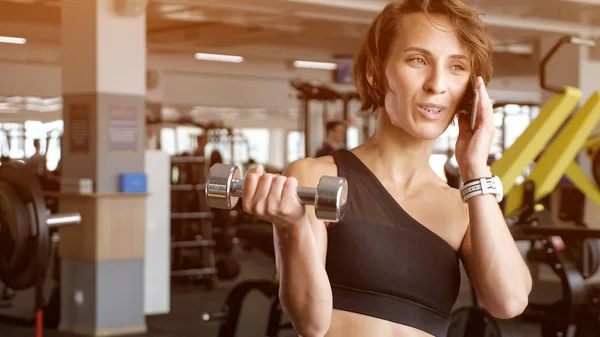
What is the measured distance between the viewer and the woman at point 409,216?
49.1 inches

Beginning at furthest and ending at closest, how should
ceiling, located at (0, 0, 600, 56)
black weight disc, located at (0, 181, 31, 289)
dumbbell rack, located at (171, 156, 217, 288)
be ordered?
dumbbell rack, located at (171, 156, 217, 288) → ceiling, located at (0, 0, 600, 56) → black weight disc, located at (0, 181, 31, 289)

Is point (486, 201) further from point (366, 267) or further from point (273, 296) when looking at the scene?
point (273, 296)

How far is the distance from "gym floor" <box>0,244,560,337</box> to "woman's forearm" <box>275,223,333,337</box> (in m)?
4.73

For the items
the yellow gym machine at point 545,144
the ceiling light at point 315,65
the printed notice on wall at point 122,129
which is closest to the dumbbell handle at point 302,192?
the yellow gym machine at point 545,144

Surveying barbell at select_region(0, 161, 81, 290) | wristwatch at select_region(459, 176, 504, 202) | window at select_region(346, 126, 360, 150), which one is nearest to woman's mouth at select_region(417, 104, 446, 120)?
wristwatch at select_region(459, 176, 504, 202)

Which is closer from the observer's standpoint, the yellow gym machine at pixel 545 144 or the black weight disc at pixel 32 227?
the black weight disc at pixel 32 227

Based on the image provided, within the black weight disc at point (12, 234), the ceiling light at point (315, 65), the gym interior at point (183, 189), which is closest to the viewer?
the black weight disc at point (12, 234)

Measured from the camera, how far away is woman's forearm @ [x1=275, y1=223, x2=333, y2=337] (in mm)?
1130

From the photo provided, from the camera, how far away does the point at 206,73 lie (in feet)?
44.5

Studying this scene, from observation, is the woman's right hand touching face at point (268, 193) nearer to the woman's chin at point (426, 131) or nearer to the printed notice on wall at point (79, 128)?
the woman's chin at point (426, 131)

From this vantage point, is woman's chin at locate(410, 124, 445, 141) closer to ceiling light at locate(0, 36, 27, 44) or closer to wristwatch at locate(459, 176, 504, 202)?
wristwatch at locate(459, 176, 504, 202)

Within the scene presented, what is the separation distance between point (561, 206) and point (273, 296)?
2.53 meters

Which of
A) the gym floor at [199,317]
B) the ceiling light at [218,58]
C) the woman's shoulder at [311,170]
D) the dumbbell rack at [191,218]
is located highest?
the ceiling light at [218,58]

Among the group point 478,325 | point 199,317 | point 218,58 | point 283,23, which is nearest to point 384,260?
point 478,325
